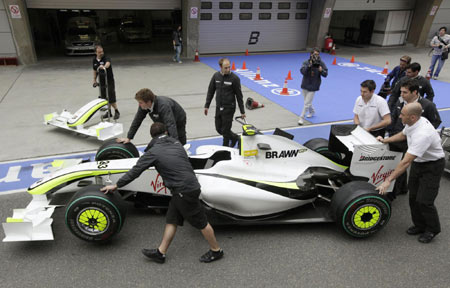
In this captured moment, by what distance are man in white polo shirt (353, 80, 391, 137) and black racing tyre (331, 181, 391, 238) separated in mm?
1433

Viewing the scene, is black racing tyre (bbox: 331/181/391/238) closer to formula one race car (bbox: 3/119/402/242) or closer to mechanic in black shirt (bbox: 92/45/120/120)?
formula one race car (bbox: 3/119/402/242)

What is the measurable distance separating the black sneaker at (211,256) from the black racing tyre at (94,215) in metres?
1.09

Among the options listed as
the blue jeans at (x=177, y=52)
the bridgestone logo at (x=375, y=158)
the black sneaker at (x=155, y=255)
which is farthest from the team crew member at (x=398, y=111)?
the blue jeans at (x=177, y=52)

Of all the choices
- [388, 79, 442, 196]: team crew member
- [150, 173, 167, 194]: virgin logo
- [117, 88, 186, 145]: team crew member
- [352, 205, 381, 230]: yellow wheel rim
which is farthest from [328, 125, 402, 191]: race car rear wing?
[150, 173, 167, 194]: virgin logo

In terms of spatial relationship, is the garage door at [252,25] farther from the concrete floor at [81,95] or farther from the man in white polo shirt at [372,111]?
the man in white polo shirt at [372,111]

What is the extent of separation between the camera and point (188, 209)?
3805 mm

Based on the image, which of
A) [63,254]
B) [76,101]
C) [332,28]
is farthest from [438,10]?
[63,254]

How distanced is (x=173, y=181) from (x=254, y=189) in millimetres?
1145

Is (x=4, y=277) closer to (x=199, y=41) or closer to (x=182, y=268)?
(x=182, y=268)

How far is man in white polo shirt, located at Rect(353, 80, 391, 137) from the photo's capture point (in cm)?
536

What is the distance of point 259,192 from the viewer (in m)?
4.38

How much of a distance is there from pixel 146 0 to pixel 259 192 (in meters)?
15.4

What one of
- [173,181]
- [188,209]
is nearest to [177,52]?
[173,181]

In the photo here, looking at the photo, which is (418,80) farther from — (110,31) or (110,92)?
(110,31)
